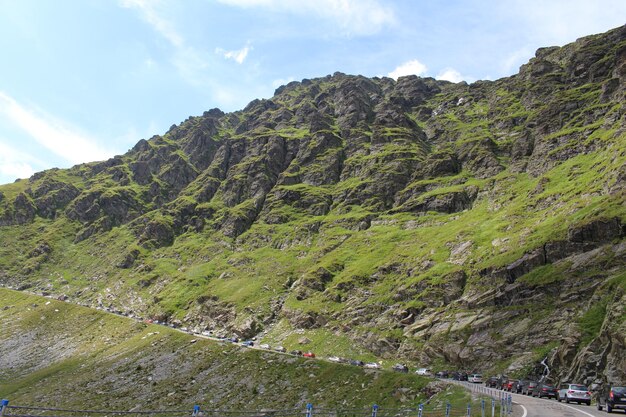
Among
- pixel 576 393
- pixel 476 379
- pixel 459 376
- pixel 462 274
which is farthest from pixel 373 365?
pixel 576 393

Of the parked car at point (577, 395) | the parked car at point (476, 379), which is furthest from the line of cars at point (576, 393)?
the parked car at point (476, 379)

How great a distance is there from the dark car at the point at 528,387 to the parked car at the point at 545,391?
804 millimetres

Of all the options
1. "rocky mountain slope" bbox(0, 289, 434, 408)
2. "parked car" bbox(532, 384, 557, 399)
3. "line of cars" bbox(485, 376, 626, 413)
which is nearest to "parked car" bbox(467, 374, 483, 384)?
"line of cars" bbox(485, 376, 626, 413)

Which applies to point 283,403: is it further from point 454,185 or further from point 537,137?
point 537,137

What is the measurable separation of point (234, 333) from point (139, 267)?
91.0 metres

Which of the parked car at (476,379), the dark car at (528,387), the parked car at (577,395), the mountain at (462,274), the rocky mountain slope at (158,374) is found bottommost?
the rocky mountain slope at (158,374)

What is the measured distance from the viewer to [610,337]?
5788 cm

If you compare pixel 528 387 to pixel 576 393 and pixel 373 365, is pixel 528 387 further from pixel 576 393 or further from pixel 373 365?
pixel 373 365

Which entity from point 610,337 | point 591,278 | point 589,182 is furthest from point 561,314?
point 589,182

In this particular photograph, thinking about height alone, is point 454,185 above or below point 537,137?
below

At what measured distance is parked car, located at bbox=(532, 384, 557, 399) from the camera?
51.1 m

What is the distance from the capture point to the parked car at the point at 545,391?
168 ft

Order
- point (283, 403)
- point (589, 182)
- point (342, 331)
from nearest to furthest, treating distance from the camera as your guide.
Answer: point (283, 403) < point (342, 331) < point (589, 182)

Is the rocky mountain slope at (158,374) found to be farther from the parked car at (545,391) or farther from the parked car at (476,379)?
the parked car at (476,379)
